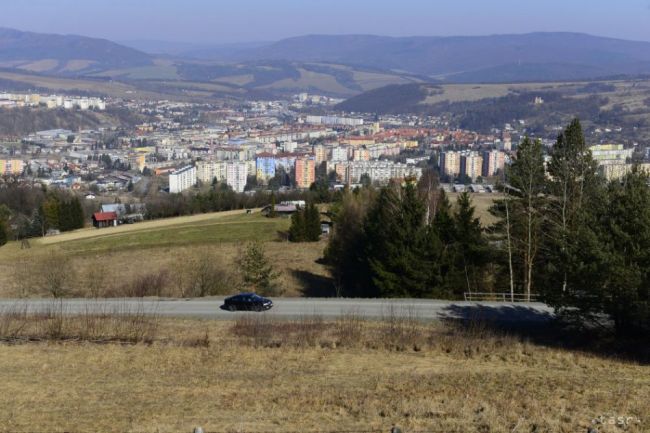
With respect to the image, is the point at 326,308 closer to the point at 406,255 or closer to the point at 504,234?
the point at 406,255

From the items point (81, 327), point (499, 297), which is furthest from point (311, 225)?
point (81, 327)

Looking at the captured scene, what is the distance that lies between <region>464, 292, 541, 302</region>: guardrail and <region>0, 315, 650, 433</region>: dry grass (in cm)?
400

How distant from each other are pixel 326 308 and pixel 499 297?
506cm

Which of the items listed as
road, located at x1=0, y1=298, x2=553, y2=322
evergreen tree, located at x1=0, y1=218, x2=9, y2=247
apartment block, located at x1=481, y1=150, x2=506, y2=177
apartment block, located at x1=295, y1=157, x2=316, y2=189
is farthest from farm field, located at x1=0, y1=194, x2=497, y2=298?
apartment block, located at x1=481, y1=150, x2=506, y2=177

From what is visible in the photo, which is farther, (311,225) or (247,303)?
(311,225)

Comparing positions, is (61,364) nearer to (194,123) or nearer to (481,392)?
(481,392)

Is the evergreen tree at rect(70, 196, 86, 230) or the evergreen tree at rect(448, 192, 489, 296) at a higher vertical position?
the evergreen tree at rect(448, 192, 489, 296)

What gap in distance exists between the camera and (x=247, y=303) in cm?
1855

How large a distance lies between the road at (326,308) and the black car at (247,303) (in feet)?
0.74

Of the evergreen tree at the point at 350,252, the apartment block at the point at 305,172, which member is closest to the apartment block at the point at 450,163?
the apartment block at the point at 305,172

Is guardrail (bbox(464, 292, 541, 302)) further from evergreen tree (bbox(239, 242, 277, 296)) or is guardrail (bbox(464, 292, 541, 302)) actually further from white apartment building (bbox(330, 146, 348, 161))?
white apartment building (bbox(330, 146, 348, 161))

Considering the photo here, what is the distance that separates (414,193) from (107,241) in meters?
17.8

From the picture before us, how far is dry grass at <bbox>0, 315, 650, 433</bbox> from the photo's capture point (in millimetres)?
9562

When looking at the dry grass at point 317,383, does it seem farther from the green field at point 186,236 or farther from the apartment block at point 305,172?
the apartment block at point 305,172
